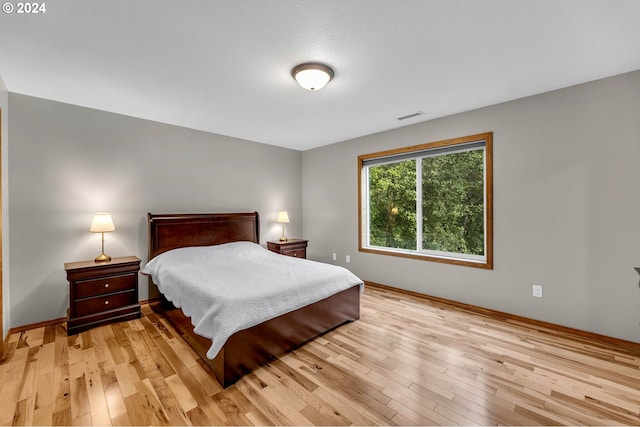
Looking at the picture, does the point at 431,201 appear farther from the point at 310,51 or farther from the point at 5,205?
the point at 5,205

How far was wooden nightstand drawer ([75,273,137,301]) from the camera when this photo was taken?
2.78 m

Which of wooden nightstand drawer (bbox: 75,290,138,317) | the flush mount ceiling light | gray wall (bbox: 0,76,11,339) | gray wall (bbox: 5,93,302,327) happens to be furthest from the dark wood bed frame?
the flush mount ceiling light

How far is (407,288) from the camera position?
3887 millimetres

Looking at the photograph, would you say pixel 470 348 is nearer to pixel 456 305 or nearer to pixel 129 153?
pixel 456 305

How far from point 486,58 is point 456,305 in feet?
8.80

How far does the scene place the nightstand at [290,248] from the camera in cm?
446

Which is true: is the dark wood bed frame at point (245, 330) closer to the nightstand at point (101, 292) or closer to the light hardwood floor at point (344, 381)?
the light hardwood floor at point (344, 381)

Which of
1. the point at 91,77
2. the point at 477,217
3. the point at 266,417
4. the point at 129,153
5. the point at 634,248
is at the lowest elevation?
the point at 266,417

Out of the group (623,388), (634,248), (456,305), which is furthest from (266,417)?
(634,248)

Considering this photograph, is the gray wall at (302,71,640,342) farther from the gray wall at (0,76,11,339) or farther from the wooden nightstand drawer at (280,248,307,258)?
the gray wall at (0,76,11,339)

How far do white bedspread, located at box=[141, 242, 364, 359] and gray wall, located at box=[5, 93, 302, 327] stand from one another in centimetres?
72

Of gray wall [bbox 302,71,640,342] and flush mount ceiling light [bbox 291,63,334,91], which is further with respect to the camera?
gray wall [bbox 302,71,640,342]

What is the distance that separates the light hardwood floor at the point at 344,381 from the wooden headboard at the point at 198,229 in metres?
1.14

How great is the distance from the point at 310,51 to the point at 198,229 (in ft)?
9.37
